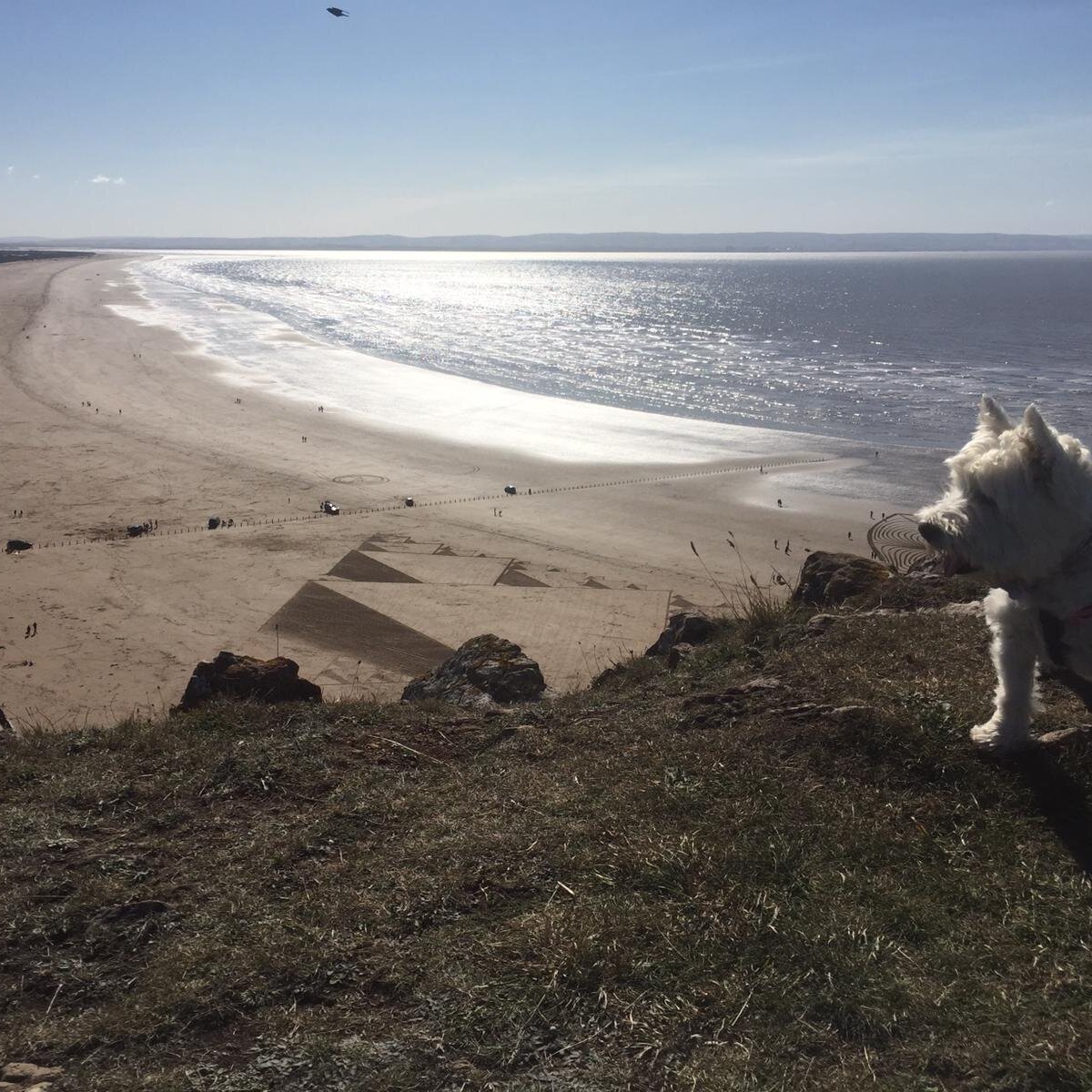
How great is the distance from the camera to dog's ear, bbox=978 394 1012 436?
4105 millimetres

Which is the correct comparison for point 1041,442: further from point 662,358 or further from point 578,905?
point 662,358

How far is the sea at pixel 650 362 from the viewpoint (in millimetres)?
33750

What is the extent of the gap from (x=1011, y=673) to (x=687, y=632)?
4.00 metres

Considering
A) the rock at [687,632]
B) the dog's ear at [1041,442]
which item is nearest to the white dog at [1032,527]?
the dog's ear at [1041,442]

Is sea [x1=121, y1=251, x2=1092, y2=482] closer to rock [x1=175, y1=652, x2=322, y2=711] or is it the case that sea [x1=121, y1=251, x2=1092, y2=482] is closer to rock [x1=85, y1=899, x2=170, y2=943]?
rock [x1=175, y1=652, x2=322, y2=711]

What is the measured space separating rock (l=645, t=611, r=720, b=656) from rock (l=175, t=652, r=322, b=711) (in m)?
3.00

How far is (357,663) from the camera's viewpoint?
12469 mm

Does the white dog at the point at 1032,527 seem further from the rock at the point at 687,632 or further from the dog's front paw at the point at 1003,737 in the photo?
the rock at the point at 687,632

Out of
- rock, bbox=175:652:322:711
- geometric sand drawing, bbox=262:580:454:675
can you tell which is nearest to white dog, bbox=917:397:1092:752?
rock, bbox=175:652:322:711

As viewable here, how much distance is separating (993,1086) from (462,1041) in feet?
4.96

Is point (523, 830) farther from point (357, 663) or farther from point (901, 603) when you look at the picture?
point (357, 663)

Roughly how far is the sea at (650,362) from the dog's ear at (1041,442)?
2473 cm

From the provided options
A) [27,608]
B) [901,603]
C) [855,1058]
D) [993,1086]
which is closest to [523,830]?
[855,1058]

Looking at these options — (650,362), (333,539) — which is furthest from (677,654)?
(650,362)
